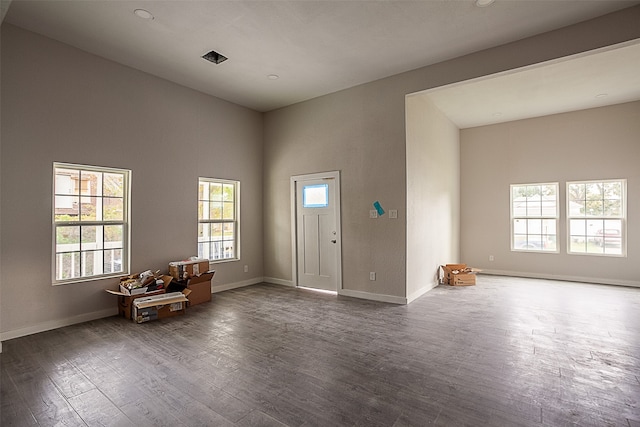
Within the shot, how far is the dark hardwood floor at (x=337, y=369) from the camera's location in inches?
82.4

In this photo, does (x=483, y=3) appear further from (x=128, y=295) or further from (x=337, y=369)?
(x=128, y=295)

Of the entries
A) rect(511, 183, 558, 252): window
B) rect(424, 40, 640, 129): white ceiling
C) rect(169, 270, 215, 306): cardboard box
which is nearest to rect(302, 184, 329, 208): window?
rect(169, 270, 215, 306): cardboard box

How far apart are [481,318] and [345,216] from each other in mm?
2384

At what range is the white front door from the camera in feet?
17.6

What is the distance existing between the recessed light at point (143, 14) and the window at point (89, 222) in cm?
196

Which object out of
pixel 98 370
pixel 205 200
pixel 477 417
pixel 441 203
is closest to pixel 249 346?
pixel 98 370

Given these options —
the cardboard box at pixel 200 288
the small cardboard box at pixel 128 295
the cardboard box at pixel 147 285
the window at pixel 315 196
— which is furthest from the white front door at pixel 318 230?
the small cardboard box at pixel 128 295

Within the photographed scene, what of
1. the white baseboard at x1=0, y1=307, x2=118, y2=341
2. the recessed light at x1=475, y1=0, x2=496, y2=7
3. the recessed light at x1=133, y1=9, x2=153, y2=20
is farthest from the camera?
the white baseboard at x1=0, y1=307, x2=118, y2=341

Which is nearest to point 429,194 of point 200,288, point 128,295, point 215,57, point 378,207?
point 378,207

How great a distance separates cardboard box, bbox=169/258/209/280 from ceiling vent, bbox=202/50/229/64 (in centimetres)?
283

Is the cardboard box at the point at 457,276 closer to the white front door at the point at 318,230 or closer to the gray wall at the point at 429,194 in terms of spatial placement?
the gray wall at the point at 429,194

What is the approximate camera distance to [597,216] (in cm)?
609

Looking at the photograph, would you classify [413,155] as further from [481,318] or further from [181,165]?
[181,165]

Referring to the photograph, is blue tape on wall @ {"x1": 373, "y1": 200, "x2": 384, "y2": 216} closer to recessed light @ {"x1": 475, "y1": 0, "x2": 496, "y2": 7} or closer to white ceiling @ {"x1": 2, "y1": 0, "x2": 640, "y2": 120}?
white ceiling @ {"x1": 2, "y1": 0, "x2": 640, "y2": 120}
